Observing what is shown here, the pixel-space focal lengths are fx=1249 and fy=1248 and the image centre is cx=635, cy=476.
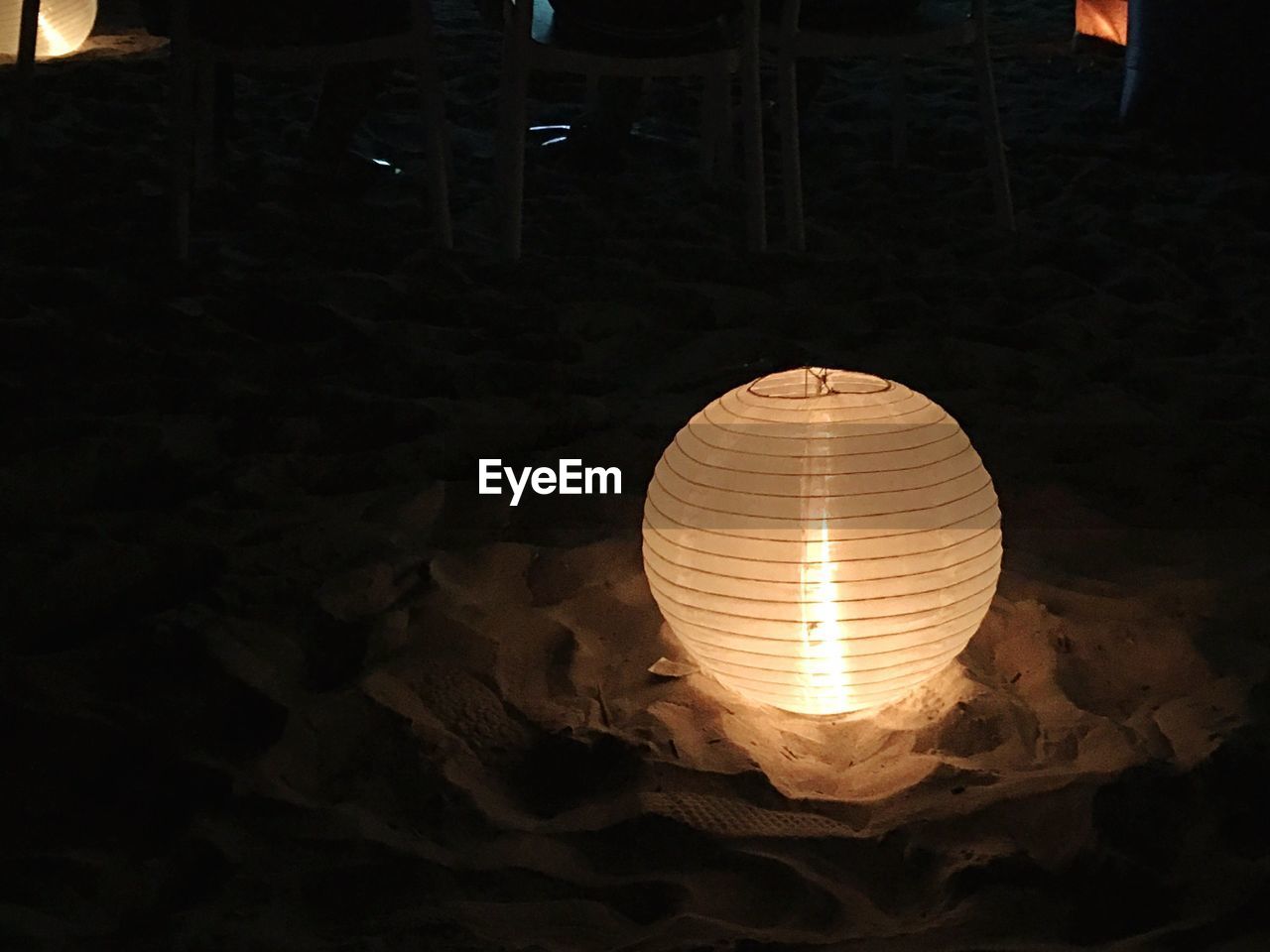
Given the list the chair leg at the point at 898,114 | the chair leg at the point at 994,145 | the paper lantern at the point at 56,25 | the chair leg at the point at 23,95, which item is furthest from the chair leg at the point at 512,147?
the paper lantern at the point at 56,25

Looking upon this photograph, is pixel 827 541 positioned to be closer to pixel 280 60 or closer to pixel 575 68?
pixel 575 68

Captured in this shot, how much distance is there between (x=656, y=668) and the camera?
1.38 m

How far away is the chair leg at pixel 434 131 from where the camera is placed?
2680 mm

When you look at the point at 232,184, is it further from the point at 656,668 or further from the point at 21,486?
the point at 656,668

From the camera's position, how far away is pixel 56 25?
4.89 metres

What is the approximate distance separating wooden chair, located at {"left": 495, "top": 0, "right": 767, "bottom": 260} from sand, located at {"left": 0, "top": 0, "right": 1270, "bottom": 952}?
128 mm

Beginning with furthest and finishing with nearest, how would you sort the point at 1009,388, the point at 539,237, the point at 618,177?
the point at 618,177 < the point at 539,237 < the point at 1009,388

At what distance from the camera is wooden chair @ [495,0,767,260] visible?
270 centimetres

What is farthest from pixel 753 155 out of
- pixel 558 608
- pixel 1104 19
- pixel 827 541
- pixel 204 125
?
pixel 1104 19

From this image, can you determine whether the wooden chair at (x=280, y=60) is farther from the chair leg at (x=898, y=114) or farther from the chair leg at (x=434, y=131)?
the chair leg at (x=898, y=114)

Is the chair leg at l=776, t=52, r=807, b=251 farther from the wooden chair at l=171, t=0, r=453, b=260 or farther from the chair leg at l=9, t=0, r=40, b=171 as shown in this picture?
the chair leg at l=9, t=0, r=40, b=171

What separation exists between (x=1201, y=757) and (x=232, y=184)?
2799mm

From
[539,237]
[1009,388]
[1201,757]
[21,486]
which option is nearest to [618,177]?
[539,237]

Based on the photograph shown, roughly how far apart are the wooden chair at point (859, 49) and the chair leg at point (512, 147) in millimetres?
591
